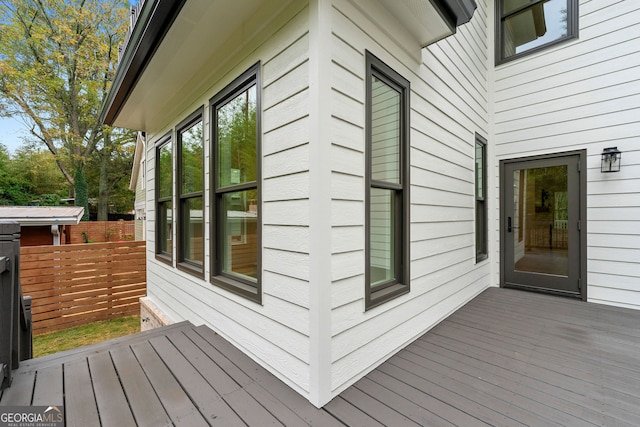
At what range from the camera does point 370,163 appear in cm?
193

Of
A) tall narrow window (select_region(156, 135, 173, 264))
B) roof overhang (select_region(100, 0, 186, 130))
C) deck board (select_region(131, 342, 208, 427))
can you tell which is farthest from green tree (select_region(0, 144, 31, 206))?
deck board (select_region(131, 342, 208, 427))

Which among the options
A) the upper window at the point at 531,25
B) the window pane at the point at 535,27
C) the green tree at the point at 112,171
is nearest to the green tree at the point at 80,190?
the green tree at the point at 112,171

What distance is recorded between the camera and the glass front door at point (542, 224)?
11.8 ft

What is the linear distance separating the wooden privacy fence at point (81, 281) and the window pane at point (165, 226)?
222 centimetres

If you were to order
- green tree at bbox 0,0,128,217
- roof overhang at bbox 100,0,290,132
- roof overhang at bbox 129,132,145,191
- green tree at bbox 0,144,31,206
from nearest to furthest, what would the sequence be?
1. roof overhang at bbox 100,0,290,132
2. roof overhang at bbox 129,132,145,191
3. green tree at bbox 0,0,128,217
4. green tree at bbox 0,144,31,206

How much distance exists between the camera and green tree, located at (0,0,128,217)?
1365 centimetres

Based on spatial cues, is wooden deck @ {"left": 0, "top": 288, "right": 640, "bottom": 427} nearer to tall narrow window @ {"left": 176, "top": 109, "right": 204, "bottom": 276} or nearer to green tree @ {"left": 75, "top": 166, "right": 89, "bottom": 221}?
tall narrow window @ {"left": 176, "top": 109, "right": 204, "bottom": 276}

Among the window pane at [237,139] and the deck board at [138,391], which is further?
the window pane at [237,139]

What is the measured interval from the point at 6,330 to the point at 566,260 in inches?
214

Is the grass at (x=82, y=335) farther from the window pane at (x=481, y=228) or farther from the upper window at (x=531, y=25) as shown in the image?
the upper window at (x=531, y=25)

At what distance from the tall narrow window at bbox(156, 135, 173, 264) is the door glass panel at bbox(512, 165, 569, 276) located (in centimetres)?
488

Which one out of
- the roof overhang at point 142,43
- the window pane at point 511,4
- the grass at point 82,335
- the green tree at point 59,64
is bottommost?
the grass at point 82,335

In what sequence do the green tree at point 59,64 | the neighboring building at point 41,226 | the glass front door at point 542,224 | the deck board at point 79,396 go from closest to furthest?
the deck board at point 79,396 → the glass front door at point 542,224 → the neighboring building at point 41,226 → the green tree at point 59,64

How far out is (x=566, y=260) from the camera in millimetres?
3648
